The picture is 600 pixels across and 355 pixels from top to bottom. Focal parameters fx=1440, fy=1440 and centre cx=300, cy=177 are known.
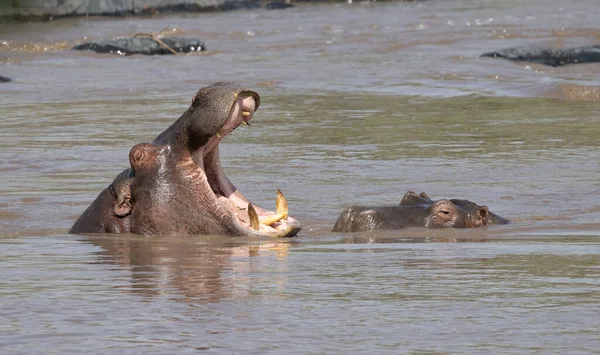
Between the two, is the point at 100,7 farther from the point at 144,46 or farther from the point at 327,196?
the point at 327,196

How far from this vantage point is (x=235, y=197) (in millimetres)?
6676

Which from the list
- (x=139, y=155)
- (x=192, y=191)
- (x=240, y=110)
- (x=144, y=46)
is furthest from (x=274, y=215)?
(x=144, y=46)

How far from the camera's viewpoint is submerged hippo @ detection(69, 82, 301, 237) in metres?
6.43

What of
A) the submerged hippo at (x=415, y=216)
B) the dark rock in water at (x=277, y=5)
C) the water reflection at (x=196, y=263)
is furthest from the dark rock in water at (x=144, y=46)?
the water reflection at (x=196, y=263)

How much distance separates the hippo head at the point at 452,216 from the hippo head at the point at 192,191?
81 centimetres

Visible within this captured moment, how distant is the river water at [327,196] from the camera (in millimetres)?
4184

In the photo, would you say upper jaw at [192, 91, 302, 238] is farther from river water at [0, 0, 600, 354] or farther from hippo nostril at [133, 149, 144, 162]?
hippo nostril at [133, 149, 144, 162]

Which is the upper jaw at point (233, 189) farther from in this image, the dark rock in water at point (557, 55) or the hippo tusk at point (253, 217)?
the dark rock in water at point (557, 55)

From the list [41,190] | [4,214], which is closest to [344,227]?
[4,214]

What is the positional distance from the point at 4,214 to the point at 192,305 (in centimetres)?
364

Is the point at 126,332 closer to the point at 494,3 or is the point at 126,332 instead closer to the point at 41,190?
the point at 41,190

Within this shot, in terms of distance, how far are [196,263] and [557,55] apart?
1298 cm

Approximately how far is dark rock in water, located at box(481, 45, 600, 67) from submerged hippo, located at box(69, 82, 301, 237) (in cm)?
1171

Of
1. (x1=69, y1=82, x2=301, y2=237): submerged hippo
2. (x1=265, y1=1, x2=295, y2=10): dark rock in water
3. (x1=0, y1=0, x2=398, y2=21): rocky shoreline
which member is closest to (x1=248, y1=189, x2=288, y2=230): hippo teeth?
(x1=69, y1=82, x2=301, y2=237): submerged hippo
